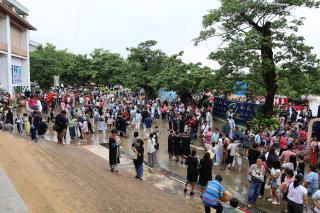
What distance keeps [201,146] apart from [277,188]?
23.4 feet

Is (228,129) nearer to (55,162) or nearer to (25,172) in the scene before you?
(55,162)

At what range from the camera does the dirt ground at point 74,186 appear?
7.70 metres

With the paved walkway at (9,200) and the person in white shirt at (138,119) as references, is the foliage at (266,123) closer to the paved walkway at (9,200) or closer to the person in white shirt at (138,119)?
the person in white shirt at (138,119)

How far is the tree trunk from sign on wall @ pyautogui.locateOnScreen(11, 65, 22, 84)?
2562 cm

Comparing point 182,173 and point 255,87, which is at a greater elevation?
point 255,87

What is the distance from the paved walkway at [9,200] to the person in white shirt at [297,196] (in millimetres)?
6071

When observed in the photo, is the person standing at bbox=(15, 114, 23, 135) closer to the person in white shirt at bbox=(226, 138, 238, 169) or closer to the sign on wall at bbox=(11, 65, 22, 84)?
the person in white shirt at bbox=(226, 138, 238, 169)

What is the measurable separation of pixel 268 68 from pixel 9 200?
1541cm

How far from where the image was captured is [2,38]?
32156 millimetres

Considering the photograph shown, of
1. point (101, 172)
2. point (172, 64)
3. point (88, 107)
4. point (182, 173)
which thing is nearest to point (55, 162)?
point (101, 172)

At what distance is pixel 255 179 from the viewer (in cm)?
969

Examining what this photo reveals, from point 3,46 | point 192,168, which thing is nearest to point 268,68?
point 192,168

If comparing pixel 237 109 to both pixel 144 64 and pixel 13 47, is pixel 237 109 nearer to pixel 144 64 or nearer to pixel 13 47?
pixel 144 64

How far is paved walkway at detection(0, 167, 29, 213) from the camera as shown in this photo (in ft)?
21.9
